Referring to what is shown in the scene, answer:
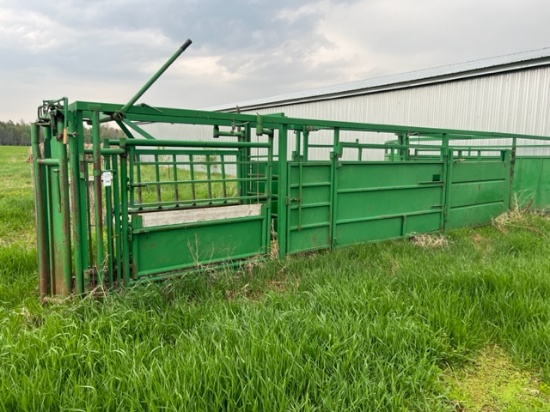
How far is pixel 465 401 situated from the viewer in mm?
2422

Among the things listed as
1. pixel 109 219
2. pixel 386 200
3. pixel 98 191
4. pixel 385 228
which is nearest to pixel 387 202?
pixel 386 200

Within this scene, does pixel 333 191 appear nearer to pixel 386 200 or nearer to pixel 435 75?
pixel 386 200

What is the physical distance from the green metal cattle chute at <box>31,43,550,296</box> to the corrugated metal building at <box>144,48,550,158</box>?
3.12 metres

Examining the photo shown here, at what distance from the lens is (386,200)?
5.83 m

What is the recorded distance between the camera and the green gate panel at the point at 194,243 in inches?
149

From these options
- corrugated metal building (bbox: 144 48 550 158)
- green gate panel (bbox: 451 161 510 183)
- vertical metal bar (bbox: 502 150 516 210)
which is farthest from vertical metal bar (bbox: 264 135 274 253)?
vertical metal bar (bbox: 502 150 516 210)

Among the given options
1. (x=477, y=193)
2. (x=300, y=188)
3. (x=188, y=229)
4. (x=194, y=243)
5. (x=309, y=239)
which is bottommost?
(x=309, y=239)

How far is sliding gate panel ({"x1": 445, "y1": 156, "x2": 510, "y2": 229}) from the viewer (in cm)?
682

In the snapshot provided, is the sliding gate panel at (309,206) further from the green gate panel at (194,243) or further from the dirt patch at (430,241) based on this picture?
the dirt patch at (430,241)

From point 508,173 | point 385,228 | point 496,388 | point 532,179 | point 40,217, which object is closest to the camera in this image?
point 496,388

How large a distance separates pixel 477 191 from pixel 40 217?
6.92 meters

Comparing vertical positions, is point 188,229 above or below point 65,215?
below

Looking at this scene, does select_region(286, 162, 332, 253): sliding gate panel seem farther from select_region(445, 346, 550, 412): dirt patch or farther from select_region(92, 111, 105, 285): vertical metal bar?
select_region(445, 346, 550, 412): dirt patch

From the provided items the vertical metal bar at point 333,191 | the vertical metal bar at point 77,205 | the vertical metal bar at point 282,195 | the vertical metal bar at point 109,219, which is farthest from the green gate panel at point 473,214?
the vertical metal bar at point 77,205
